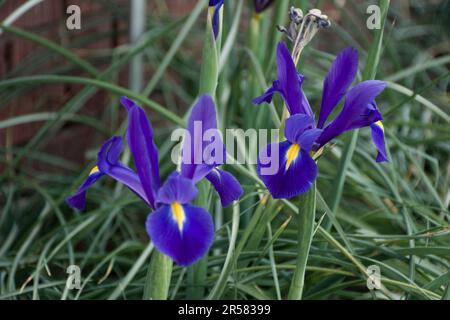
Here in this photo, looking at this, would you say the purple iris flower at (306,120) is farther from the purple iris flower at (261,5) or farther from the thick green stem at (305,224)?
the purple iris flower at (261,5)

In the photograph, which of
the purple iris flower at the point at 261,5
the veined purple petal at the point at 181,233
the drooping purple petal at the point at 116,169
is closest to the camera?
the veined purple petal at the point at 181,233

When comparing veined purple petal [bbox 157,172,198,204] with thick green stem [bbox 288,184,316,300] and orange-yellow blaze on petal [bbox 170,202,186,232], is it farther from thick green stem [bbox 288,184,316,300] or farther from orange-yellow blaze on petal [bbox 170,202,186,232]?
thick green stem [bbox 288,184,316,300]

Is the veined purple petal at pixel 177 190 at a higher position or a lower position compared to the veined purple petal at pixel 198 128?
lower

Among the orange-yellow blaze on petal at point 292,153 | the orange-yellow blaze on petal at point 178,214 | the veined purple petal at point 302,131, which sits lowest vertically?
the orange-yellow blaze on petal at point 178,214

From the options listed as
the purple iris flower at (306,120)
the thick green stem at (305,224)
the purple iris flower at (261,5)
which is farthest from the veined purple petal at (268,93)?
the purple iris flower at (261,5)

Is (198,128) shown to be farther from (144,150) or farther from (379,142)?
(379,142)

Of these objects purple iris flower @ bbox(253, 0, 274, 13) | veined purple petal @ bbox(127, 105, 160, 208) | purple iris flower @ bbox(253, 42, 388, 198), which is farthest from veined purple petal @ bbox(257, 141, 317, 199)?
purple iris flower @ bbox(253, 0, 274, 13)

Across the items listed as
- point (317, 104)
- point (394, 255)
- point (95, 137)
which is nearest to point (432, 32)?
point (317, 104)
